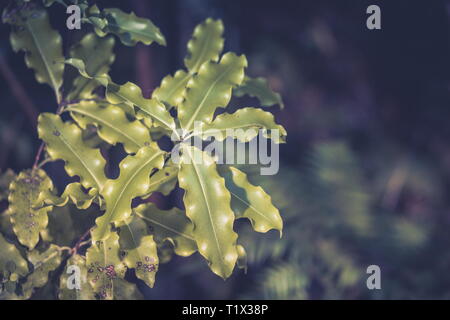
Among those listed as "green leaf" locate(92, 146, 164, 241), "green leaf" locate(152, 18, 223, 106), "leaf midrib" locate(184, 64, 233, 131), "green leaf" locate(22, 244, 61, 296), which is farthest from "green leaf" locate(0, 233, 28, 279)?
"green leaf" locate(152, 18, 223, 106)

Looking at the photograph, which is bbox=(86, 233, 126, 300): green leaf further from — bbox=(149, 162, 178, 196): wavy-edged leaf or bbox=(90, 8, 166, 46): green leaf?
bbox=(90, 8, 166, 46): green leaf

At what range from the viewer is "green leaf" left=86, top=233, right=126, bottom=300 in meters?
0.86

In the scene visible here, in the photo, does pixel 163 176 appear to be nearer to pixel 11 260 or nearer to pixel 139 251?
pixel 139 251

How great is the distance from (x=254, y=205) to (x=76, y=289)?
46cm

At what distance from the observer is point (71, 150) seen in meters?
0.90

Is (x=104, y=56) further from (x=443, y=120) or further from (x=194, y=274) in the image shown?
(x=443, y=120)

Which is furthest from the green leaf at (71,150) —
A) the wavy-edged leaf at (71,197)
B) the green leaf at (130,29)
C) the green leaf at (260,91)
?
the green leaf at (260,91)

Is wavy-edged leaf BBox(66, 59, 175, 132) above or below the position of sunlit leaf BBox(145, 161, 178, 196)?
above

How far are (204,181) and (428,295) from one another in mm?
1410

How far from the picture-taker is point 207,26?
1.02 m

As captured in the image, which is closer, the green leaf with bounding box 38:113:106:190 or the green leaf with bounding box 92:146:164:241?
the green leaf with bounding box 92:146:164:241

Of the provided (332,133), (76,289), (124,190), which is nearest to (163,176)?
(124,190)

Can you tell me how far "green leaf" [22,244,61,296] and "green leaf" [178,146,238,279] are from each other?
0.39 metres

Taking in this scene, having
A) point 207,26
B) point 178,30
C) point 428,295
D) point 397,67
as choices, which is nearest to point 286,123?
point 397,67
